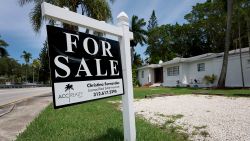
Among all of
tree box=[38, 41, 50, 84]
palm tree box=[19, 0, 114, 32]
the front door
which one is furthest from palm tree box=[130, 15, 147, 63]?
palm tree box=[19, 0, 114, 32]

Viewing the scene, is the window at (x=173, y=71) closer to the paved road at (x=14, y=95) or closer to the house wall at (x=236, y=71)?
the house wall at (x=236, y=71)

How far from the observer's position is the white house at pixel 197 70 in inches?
909

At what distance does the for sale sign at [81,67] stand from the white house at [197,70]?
20843mm

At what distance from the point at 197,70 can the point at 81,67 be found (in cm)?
2648

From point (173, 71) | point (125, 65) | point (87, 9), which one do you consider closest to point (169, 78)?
point (173, 71)

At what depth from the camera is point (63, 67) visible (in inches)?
136

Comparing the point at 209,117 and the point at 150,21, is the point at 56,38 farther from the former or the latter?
the point at 150,21

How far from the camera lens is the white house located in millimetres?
23078

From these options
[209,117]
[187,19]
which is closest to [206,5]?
[187,19]

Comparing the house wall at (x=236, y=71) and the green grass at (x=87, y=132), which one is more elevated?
the house wall at (x=236, y=71)

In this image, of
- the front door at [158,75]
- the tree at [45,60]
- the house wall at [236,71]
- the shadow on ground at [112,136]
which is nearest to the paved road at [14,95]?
the tree at [45,60]

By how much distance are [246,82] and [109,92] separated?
21.2 metres

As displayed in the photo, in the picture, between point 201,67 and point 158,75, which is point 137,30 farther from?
point 201,67

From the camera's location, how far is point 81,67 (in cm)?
376
